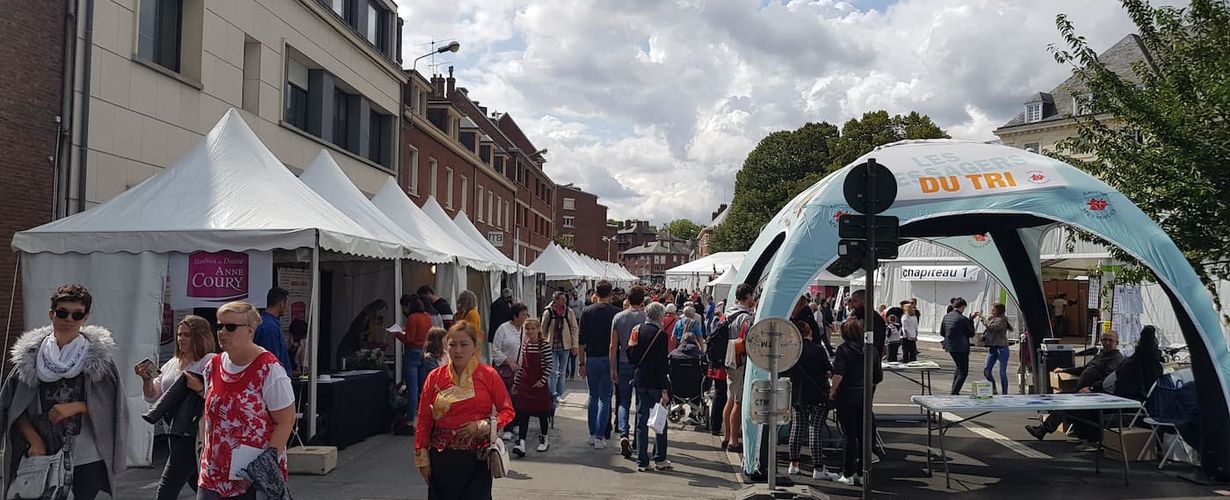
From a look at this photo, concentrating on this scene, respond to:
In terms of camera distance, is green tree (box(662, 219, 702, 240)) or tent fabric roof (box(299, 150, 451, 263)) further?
green tree (box(662, 219, 702, 240))

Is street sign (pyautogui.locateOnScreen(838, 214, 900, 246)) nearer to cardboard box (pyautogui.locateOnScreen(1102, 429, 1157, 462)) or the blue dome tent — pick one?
the blue dome tent

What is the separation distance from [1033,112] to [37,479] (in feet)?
180

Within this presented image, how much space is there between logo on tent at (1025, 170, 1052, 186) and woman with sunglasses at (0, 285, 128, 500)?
28.7ft

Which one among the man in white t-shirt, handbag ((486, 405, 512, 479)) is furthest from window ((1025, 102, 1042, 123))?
handbag ((486, 405, 512, 479))

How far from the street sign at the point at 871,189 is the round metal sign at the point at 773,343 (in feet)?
4.28

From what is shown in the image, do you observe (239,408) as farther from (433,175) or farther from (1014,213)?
(433,175)

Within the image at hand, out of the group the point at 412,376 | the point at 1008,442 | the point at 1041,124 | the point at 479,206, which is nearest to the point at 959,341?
the point at 1008,442

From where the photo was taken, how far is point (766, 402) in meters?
7.36

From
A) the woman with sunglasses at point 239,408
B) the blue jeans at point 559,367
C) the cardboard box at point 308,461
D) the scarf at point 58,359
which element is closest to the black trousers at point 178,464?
the scarf at point 58,359

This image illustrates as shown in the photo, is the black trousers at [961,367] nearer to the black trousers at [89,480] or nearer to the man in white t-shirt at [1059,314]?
the black trousers at [89,480]

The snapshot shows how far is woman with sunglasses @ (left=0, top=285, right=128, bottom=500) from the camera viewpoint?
4672 mm

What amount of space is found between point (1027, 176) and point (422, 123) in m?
20.9

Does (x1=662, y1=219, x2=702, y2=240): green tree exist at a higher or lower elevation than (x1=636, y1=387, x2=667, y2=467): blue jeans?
higher

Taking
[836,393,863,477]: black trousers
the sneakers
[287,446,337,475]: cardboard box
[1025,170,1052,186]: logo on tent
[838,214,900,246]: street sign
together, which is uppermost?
[1025,170,1052,186]: logo on tent
